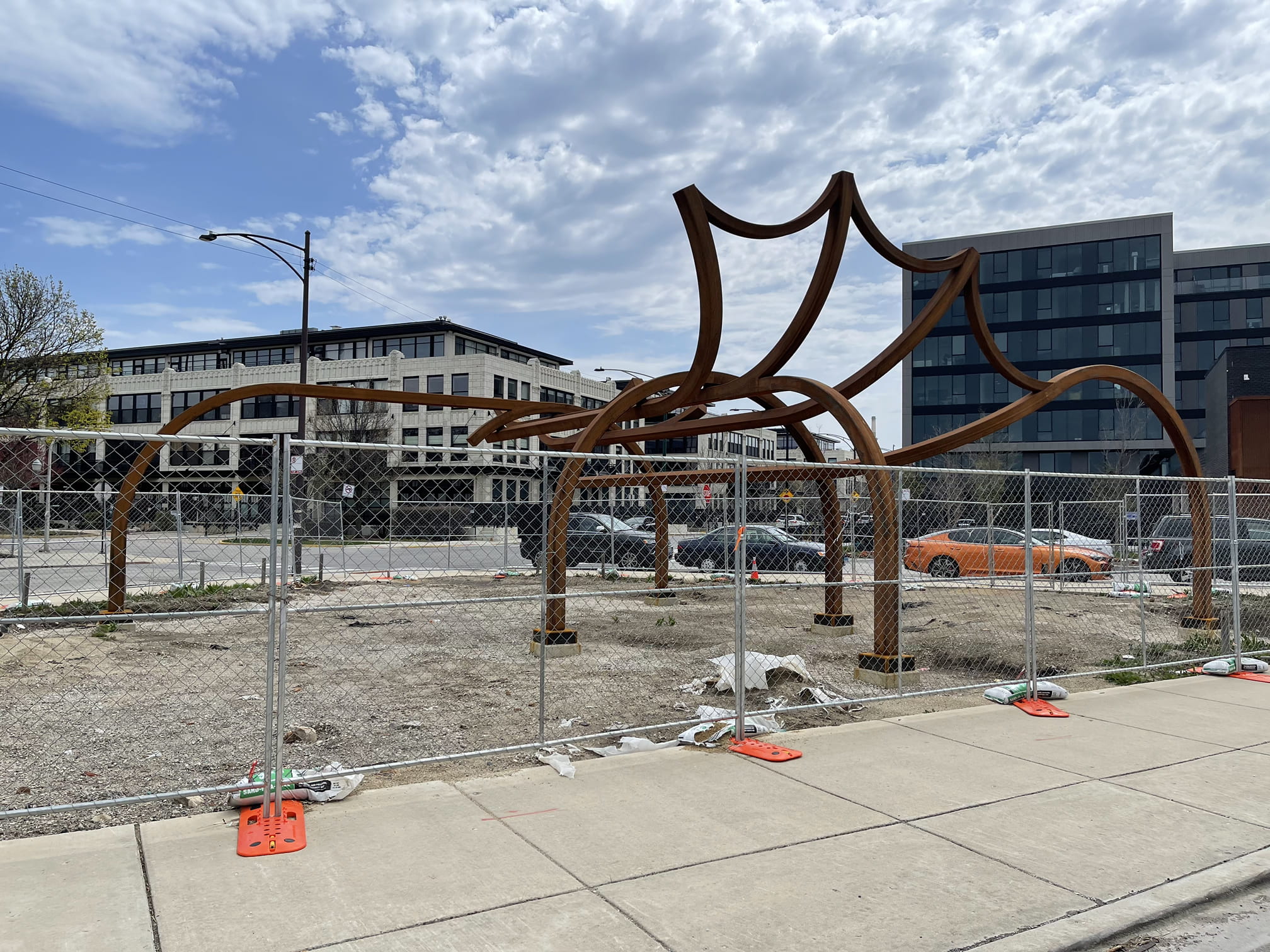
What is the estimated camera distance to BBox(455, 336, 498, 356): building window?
6562cm

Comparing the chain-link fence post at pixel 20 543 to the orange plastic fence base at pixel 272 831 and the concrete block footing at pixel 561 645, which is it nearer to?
the concrete block footing at pixel 561 645

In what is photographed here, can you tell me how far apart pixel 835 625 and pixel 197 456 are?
6357 centimetres

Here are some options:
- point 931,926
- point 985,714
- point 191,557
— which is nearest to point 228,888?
point 931,926

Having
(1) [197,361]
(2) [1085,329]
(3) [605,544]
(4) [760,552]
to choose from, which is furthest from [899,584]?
(1) [197,361]

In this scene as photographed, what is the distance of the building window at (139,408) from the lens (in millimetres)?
70562

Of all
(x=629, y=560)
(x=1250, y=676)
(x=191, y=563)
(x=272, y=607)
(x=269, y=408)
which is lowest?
(x=1250, y=676)

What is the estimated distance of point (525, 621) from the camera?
49.1 ft

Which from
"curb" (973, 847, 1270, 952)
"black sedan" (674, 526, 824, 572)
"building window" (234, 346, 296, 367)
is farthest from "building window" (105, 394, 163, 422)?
"curb" (973, 847, 1270, 952)

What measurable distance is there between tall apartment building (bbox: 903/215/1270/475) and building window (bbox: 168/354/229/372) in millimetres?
53959

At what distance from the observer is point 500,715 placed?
7.81 meters

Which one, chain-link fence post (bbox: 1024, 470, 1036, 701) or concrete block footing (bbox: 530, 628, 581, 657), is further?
concrete block footing (bbox: 530, 628, 581, 657)

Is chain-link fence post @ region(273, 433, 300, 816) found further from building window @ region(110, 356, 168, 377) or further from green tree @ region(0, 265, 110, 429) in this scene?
building window @ region(110, 356, 168, 377)

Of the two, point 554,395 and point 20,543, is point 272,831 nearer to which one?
point 20,543

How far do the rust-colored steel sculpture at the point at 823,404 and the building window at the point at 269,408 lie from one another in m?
52.2
